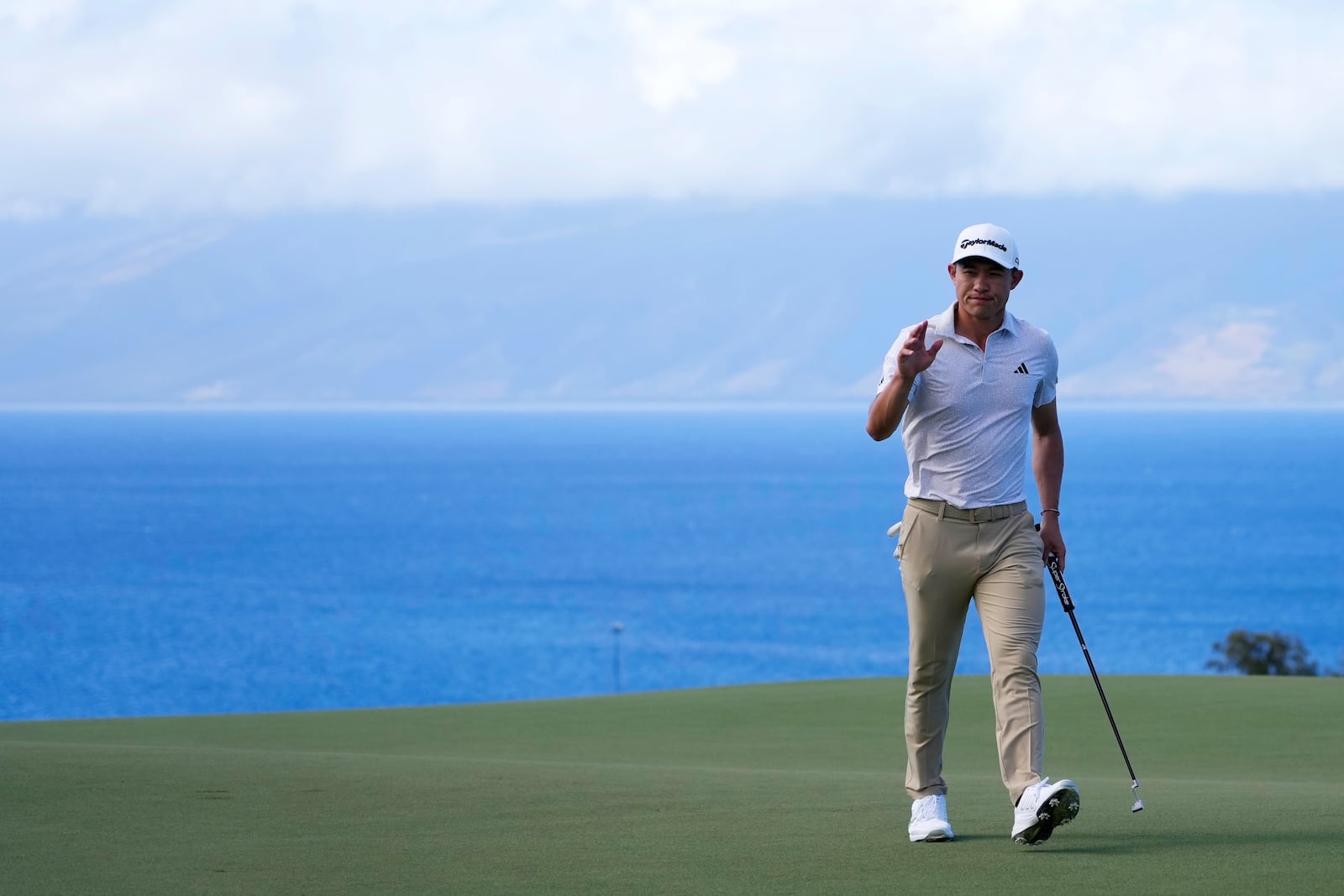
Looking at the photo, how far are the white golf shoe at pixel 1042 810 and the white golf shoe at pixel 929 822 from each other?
27 centimetres

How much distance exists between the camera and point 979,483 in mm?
5832

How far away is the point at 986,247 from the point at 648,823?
2.35 metres

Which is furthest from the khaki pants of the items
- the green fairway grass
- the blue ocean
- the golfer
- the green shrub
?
the blue ocean

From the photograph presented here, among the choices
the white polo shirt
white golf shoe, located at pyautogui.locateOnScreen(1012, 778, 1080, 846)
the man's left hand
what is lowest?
white golf shoe, located at pyautogui.locateOnScreen(1012, 778, 1080, 846)

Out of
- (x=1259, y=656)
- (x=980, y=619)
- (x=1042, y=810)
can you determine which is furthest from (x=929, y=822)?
(x=1259, y=656)

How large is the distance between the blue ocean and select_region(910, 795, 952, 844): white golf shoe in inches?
1735

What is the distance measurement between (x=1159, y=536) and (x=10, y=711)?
88747mm

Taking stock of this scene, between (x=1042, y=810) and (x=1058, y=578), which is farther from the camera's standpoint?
(x=1058, y=578)

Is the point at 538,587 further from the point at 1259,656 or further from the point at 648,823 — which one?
the point at 648,823

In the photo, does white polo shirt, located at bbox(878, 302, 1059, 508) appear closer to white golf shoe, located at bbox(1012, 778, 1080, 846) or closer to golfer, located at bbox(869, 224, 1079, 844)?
golfer, located at bbox(869, 224, 1079, 844)

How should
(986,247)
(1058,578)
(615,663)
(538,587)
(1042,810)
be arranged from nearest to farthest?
1. (1042,810)
2. (986,247)
3. (1058,578)
4. (615,663)
5. (538,587)

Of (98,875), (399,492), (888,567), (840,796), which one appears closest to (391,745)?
(840,796)

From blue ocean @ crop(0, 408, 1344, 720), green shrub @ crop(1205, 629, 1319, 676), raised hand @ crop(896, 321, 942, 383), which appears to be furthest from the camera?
blue ocean @ crop(0, 408, 1344, 720)

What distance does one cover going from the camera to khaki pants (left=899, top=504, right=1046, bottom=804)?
5738 millimetres
